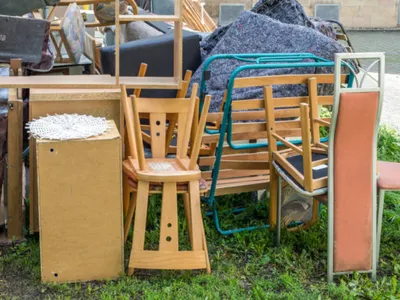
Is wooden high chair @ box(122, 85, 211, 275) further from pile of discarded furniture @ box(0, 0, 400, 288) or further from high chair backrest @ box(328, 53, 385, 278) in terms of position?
high chair backrest @ box(328, 53, 385, 278)

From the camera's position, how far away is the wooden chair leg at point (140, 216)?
11.5ft

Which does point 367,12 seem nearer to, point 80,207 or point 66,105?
point 66,105

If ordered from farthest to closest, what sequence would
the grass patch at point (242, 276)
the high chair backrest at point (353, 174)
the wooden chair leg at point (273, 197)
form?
the wooden chair leg at point (273, 197) → the grass patch at point (242, 276) → the high chair backrest at point (353, 174)

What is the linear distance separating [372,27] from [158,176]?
51.0ft

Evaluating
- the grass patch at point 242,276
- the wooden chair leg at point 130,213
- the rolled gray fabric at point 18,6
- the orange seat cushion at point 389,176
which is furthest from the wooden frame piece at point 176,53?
the orange seat cushion at point 389,176

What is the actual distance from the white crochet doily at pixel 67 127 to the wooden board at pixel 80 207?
0.04 meters

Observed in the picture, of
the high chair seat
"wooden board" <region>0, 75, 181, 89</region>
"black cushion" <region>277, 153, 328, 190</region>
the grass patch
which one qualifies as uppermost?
"wooden board" <region>0, 75, 181, 89</region>

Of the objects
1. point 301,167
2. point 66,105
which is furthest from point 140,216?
point 301,167

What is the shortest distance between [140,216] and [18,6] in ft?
6.62

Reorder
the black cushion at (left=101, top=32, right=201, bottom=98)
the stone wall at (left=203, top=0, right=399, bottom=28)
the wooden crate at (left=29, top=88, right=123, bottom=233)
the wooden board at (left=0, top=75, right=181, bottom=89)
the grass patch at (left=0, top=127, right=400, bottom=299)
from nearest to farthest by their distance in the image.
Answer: the grass patch at (left=0, top=127, right=400, bottom=299), the wooden crate at (left=29, top=88, right=123, bottom=233), the wooden board at (left=0, top=75, right=181, bottom=89), the black cushion at (left=101, top=32, right=201, bottom=98), the stone wall at (left=203, top=0, right=399, bottom=28)

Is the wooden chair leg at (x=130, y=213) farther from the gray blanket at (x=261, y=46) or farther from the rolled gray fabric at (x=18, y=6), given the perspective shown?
the rolled gray fabric at (x=18, y=6)

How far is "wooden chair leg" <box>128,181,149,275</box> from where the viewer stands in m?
3.50

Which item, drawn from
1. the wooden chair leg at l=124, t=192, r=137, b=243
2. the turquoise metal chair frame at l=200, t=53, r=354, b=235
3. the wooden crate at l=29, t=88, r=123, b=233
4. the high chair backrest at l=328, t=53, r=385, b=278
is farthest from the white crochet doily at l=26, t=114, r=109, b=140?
the high chair backrest at l=328, t=53, r=385, b=278

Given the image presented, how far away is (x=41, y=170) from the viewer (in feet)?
11.0
